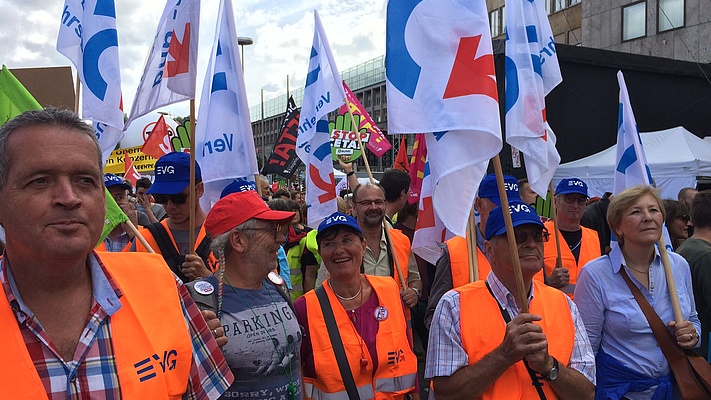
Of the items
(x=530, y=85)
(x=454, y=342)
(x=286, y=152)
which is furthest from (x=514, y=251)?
(x=286, y=152)

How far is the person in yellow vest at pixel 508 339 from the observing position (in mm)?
2535

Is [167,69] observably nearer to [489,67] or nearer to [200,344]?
[489,67]

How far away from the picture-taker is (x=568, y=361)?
275 centimetres

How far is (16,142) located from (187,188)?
2348mm

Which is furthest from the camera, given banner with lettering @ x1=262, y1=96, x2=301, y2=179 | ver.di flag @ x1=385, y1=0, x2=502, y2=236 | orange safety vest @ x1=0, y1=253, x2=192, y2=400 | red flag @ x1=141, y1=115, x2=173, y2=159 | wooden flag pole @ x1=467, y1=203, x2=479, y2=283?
red flag @ x1=141, y1=115, x2=173, y2=159

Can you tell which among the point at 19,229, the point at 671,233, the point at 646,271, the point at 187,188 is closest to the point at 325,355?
the point at 187,188

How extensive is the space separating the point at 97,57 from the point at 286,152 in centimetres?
432

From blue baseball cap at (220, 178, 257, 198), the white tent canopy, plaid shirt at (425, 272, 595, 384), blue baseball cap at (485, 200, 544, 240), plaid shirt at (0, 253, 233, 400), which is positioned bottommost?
plaid shirt at (425, 272, 595, 384)

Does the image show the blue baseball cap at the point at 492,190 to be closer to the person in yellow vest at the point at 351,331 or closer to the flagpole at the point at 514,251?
the person in yellow vest at the point at 351,331

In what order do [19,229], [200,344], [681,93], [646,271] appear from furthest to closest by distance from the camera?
[681,93] < [646,271] < [200,344] < [19,229]

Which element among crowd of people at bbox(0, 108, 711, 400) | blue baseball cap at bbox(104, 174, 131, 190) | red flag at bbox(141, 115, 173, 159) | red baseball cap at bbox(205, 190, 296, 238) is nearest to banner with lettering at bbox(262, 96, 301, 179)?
red flag at bbox(141, 115, 173, 159)

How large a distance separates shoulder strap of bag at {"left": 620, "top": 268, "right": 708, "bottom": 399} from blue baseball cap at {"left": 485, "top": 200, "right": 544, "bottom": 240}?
1.07m

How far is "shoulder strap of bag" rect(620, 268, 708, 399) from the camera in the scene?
3.30 m

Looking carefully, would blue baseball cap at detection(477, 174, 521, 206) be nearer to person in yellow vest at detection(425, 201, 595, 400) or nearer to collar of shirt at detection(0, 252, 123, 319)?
person in yellow vest at detection(425, 201, 595, 400)
